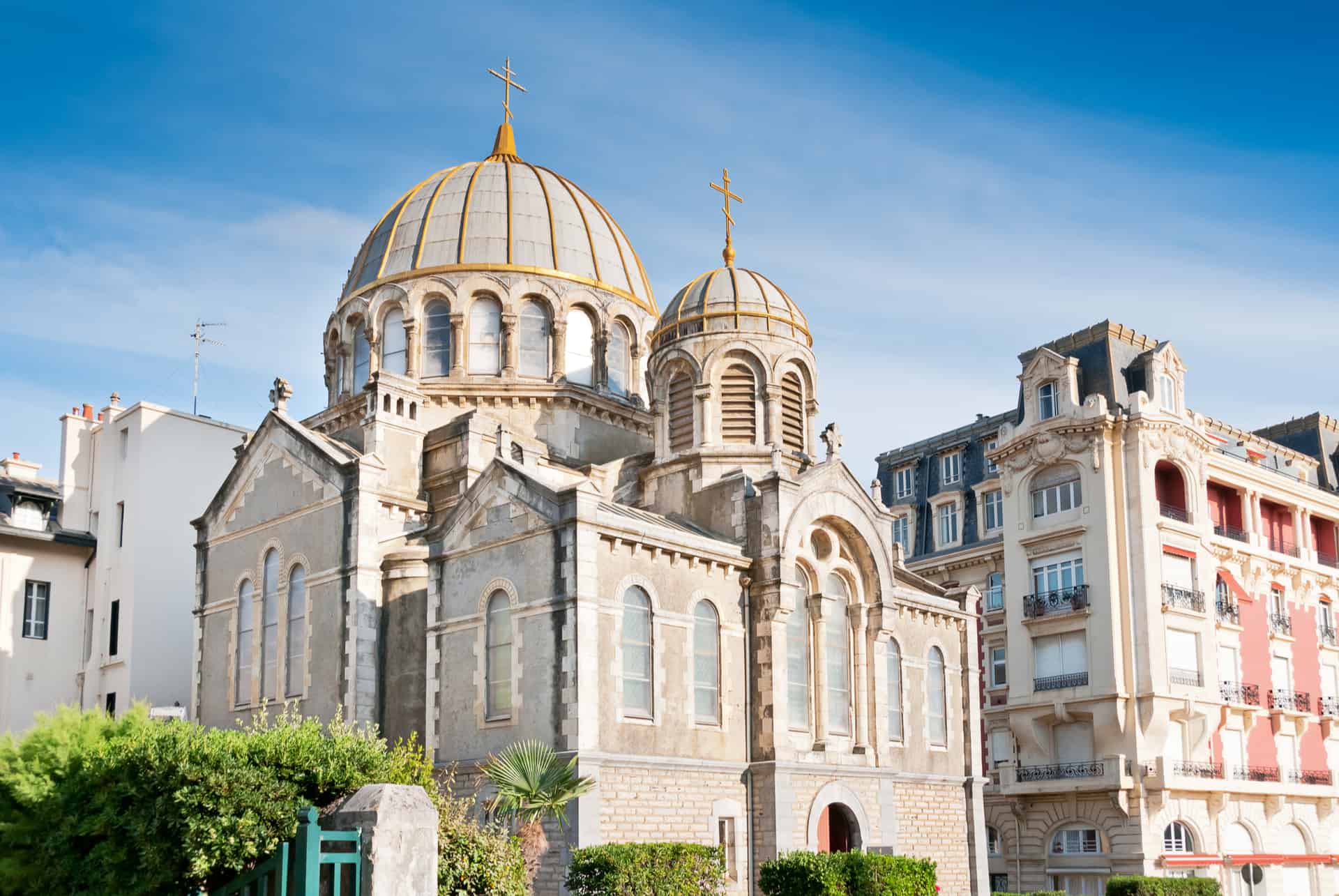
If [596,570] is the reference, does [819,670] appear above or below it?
below

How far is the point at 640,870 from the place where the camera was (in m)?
23.4

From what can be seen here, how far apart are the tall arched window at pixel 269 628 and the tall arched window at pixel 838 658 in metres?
12.9

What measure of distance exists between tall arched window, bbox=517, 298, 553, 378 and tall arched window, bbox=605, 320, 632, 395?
1.97 meters

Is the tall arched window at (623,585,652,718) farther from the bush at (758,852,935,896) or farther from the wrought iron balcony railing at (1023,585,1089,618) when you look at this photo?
the wrought iron balcony railing at (1023,585,1089,618)

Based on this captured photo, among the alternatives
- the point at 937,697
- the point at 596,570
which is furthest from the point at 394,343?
the point at 937,697

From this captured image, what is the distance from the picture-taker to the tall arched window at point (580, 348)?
40250 mm

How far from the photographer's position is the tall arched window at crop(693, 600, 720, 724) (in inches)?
1180

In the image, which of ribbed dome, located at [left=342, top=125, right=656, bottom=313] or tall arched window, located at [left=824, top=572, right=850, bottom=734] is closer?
tall arched window, located at [left=824, top=572, right=850, bottom=734]

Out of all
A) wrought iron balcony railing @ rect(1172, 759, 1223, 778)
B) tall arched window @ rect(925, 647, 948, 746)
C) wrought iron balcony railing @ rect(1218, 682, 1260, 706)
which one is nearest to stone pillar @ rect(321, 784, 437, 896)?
tall arched window @ rect(925, 647, 948, 746)

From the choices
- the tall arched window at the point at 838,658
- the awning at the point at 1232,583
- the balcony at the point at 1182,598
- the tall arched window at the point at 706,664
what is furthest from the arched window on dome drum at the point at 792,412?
the awning at the point at 1232,583

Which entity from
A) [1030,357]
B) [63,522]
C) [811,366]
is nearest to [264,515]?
[63,522]

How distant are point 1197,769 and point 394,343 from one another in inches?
1063

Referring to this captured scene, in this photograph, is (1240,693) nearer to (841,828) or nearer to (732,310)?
(841,828)

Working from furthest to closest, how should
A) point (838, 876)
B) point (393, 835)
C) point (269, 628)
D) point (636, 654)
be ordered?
point (269, 628)
point (636, 654)
point (838, 876)
point (393, 835)
